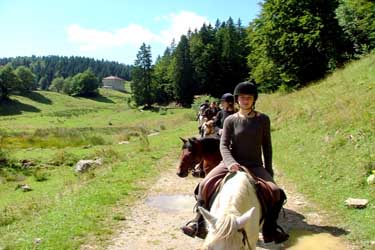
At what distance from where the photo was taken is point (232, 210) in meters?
5.20

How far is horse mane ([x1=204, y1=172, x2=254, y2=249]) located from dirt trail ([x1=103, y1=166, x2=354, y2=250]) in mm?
2702

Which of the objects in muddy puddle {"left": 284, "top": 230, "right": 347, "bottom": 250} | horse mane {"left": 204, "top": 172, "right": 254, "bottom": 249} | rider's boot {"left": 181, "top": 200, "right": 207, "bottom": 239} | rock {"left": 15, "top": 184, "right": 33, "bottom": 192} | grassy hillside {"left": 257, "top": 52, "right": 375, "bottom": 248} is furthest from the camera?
rock {"left": 15, "top": 184, "right": 33, "bottom": 192}

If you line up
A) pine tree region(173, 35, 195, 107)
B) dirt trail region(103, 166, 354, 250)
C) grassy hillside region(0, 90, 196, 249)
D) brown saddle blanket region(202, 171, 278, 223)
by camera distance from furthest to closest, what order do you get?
pine tree region(173, 35, 195, 107) < grassy hillside region(0, 90, 196, 249) < dirt trail region(103, 166, 354, 250) < brown saddle blanket region(202, 171, 278, 223)

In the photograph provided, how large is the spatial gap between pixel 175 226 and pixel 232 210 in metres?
5.11

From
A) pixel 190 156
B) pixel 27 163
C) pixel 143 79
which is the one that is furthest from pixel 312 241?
pixel 143 79

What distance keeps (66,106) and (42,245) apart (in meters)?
113

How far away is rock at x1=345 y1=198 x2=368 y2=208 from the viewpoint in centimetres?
979

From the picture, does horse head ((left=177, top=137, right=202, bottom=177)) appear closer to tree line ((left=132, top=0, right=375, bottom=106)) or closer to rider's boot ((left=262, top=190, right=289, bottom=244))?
rider's boot ((left=262, top=190, right=289, bottom=244))

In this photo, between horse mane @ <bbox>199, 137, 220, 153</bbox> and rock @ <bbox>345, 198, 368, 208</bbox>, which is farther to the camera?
rock @ <bbox>345, 198, 368, 208</bbox>

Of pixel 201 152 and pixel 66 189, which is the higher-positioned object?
pixel 201 152

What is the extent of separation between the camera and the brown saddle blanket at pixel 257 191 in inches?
258

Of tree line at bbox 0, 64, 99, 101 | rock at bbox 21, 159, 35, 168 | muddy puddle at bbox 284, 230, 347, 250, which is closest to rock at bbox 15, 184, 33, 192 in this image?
rock at bbox 21, 159, 35, 168

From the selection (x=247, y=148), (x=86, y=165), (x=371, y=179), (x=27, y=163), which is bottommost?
(x=27, y=163)

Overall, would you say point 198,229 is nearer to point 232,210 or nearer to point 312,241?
point 232,210
